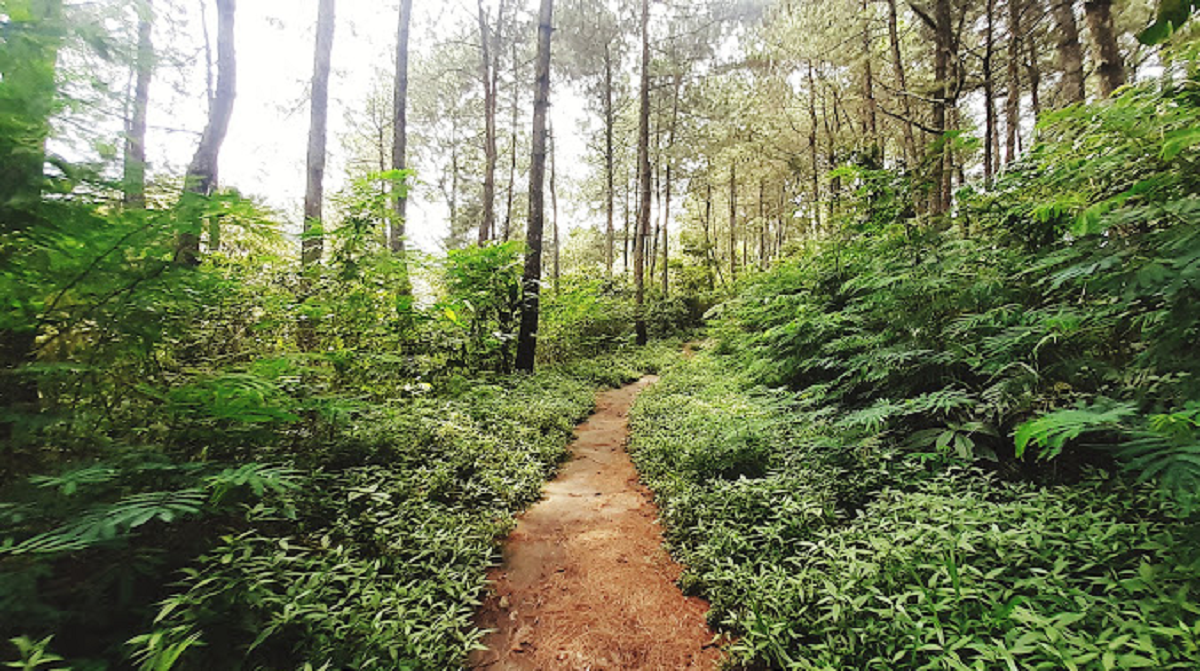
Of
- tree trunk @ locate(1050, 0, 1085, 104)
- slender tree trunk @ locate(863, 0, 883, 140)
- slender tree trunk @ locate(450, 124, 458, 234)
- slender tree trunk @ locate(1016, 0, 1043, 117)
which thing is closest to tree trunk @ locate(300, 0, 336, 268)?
slender tree trunk @ locate(863, 0, 883, 140)

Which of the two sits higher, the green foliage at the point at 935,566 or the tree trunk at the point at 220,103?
the tree trunk at the point at 220,103

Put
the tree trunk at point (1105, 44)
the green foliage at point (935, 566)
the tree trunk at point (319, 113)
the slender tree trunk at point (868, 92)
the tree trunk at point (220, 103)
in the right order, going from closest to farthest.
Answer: the green foliage at point (935, 566) → the tree trunk at point (1105, 44) → the tree trunk at point (220, 103) → the tree trunk at point (319, 113) → the slender tree trunk at point (868, 92)

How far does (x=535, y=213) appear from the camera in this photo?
941 cm

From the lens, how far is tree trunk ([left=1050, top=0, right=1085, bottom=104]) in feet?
15.3

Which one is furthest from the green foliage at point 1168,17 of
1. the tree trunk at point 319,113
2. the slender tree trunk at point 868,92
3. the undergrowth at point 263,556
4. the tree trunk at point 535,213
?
the tree trunk at point 319,113

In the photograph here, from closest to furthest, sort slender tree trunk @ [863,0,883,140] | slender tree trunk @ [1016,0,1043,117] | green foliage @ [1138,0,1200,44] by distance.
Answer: green foliage @ [1138,0,1200,44] < slender tree trunk @ [1016,0,1043,117] < slender tree trunk @ [863,0,883,140]

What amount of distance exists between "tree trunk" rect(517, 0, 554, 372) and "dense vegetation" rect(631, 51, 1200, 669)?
16.3 ft

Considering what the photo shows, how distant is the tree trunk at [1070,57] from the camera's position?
183 inches

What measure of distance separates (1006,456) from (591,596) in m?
3.24

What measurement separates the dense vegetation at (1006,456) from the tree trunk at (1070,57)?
1909mm

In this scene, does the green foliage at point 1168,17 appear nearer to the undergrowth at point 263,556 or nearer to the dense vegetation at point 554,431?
the dense vegetation at point 554,431

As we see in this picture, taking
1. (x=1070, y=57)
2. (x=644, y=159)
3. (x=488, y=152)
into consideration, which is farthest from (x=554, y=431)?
(x=644, y=159)

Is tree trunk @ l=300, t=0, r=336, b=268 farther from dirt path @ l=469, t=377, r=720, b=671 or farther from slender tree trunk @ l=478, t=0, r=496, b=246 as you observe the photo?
dirt path @ l=469, t=377, r=720, b=671

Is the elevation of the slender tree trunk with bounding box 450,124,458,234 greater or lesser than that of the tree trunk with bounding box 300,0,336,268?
greater
